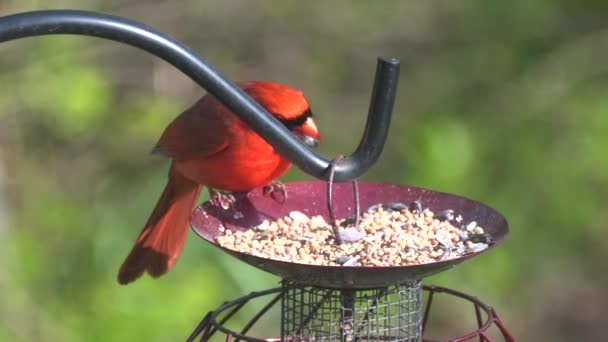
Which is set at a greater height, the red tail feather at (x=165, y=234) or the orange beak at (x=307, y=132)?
the orange beak at (x=307, y=132)

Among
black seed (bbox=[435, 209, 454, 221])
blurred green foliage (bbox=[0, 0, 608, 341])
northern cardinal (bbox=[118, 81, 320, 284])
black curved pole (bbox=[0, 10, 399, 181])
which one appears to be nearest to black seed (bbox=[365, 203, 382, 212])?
black seed (bbox=[435, 209, 454, 221])

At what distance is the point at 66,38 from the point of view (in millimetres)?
5500

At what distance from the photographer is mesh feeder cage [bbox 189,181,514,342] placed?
2172mm

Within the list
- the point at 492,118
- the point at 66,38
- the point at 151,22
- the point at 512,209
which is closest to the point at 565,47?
the point at 492,118

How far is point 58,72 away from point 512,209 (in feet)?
9.45

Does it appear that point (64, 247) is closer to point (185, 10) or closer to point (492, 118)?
point (185, 10)

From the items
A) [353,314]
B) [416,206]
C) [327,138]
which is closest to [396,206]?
[416,206]

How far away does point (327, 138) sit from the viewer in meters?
6.62

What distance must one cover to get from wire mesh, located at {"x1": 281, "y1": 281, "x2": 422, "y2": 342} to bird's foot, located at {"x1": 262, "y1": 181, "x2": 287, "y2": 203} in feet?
0.92

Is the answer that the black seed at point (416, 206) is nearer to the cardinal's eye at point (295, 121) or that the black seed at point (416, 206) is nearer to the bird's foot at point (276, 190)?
the bird's foot at point (276, 190)

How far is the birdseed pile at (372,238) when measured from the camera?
2354 millimetres

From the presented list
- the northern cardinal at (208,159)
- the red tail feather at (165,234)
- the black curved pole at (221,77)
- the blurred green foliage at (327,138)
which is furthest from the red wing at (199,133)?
the blurred green foliage at (327,138)

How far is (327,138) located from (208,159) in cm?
324

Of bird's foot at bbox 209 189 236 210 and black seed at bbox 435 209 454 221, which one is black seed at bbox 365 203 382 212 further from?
bird's foot at bbox 209 189 236 210
